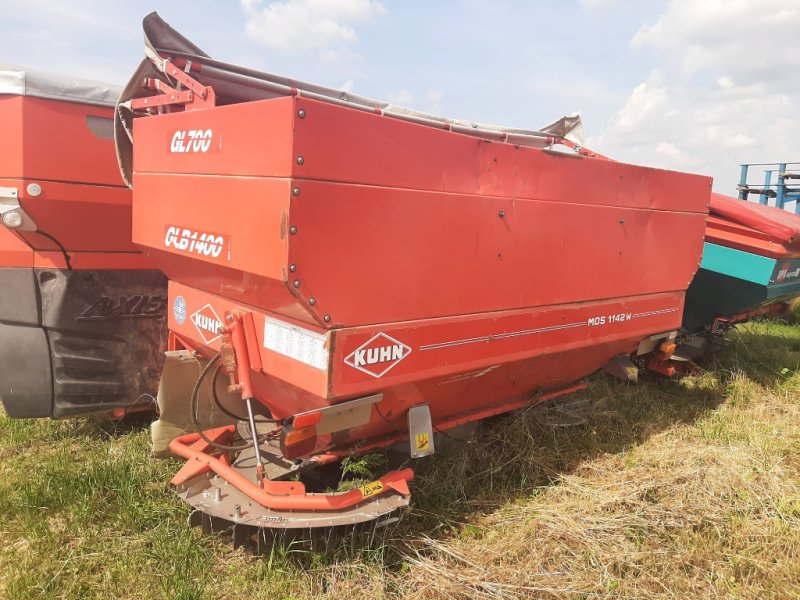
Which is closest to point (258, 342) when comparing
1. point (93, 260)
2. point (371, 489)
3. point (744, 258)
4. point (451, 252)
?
point (371, 489)

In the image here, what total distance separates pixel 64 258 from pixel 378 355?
2354 millimetres

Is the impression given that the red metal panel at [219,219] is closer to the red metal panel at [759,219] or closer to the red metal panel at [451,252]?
the red metal panel at [451,252]

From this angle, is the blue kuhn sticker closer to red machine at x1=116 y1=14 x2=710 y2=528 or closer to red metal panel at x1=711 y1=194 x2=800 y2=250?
red machine at x1=116 y1=14 x2=710 y2=528

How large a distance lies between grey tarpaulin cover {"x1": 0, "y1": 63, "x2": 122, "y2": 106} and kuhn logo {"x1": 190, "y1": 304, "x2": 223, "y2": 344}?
1584 mm

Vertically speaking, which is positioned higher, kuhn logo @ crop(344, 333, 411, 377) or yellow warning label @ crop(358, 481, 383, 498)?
kuhn logo @ crop(344, 333, 411, 377)

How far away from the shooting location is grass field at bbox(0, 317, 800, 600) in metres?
2.64

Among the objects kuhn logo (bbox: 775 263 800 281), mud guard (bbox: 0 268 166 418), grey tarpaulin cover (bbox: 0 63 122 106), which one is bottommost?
mud guard (bbox: 0 268 166 418)

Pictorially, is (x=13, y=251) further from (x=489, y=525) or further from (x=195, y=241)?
(x=489, y=525)

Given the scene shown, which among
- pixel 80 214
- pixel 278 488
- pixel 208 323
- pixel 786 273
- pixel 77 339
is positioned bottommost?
pixel 278 488

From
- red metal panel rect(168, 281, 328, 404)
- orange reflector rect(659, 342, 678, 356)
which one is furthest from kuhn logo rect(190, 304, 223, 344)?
orange reflector rect(659, 342, 678, 356)

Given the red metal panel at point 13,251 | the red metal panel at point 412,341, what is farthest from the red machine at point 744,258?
the red metal panel at point 13,251

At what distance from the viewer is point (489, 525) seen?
321 cm

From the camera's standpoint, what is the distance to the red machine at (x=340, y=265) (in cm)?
238

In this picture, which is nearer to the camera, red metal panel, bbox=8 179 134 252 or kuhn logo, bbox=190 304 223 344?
kuhn logo, bbox=190 304 223 344
